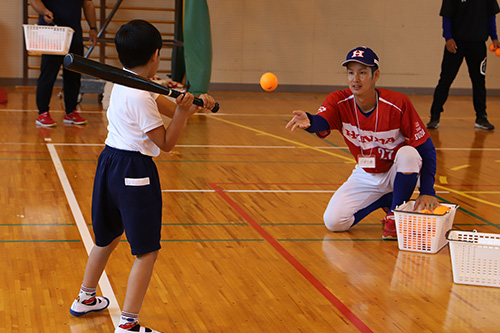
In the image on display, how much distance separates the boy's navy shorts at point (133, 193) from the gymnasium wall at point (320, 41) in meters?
9.29

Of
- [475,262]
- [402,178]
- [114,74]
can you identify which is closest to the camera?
[114,74]

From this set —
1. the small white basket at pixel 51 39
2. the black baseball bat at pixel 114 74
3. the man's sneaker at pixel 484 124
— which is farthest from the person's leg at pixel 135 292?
the man's sneaker at pixel 484 124

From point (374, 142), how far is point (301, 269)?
3.30ft

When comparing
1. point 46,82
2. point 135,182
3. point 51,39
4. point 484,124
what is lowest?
point 484,124

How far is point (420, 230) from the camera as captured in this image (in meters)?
3.56

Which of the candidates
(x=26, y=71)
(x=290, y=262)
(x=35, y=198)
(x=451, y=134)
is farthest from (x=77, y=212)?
(x=26, y=71)

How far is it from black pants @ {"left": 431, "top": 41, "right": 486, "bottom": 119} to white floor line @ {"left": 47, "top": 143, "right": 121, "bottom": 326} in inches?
185

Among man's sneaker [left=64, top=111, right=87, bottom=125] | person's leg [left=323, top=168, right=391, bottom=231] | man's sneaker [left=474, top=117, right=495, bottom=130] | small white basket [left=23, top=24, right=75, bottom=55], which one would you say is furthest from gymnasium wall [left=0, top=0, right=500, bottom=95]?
person's leg [left=323, top=168, right=391, bottom=231]

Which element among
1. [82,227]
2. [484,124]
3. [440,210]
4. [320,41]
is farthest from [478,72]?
[82,227]

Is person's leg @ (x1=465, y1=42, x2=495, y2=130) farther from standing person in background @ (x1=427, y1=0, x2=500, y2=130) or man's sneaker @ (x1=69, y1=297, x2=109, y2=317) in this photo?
man's sneaker @ (x1=69, y1=297, x2=109, y2=317)

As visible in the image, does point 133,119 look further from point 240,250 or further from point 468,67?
point 468,67

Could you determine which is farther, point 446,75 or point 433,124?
point 433,124

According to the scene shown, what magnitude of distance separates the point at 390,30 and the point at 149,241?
34.7ft

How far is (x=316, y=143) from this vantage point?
6879 millimetres
